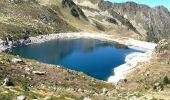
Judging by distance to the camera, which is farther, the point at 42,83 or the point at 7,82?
the point at 42,83

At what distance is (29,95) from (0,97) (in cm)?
480

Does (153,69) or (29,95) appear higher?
(29,95)

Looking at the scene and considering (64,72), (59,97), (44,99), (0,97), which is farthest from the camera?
(64,72)

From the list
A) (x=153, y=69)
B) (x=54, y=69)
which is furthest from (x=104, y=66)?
(x=54, y=69)

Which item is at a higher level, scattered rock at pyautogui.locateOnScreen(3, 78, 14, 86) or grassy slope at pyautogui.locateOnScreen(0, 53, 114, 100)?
scattered rock at pyautogui.locateOnScreen(3, 78, 14, 86)

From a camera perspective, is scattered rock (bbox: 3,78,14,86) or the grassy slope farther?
scattered rock (bbox: 3,78,14,86)

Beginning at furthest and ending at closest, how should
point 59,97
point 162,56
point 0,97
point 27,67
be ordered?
point 162,56, point 27,67, point 59,97, point 0,97

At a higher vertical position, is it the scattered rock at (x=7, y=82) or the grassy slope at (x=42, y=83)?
the scattered rock at (x=7, y=82)

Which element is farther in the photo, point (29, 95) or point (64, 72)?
point (64, 72)

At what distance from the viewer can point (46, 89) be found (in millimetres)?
52812

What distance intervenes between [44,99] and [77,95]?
9.54 metres

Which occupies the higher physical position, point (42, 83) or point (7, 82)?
point (7, 82)

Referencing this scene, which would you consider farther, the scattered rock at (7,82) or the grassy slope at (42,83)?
the scattered rock at (7,82)

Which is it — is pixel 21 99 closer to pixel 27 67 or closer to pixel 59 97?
pixel 59 97
